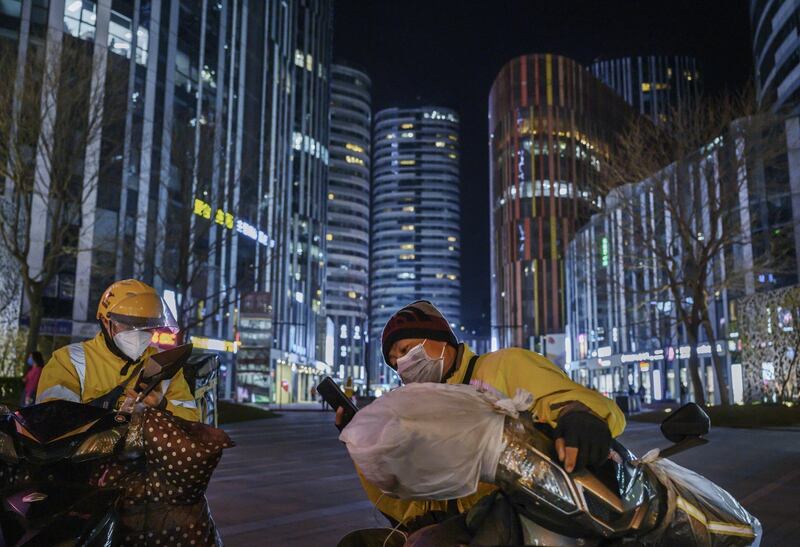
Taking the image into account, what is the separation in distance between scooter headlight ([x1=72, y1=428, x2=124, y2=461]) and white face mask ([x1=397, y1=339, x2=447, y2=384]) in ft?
3.99

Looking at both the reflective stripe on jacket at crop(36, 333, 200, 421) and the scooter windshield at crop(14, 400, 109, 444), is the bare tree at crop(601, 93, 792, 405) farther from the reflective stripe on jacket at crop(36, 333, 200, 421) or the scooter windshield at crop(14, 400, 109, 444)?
the scooter windshield at crop(14, 400, 109, 444)

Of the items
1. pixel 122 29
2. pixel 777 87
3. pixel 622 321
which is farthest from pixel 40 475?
pixel 622 321

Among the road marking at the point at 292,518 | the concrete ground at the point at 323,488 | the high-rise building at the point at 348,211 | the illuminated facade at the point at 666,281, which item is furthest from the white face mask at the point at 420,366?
the high-rise building at the point at 348,211

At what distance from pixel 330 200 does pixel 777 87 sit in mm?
109502

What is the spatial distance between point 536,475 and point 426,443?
0.30 meters

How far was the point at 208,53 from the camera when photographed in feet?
164

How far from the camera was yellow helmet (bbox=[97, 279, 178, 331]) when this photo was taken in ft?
11.5

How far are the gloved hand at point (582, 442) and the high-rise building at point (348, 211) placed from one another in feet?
482

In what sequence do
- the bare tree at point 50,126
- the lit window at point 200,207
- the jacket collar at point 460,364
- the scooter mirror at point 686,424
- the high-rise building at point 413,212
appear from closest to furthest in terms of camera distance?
the scooter mirror at point 686,424, the jacket collar at point 460,364, the bare tree at point 50,126, the lit window at point 200,207, the high-rise building at point 413,212

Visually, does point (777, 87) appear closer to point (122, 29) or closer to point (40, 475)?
point (122, 29)

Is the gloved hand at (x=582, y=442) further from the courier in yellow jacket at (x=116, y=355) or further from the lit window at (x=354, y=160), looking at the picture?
the lit window at (x=354, y=160)

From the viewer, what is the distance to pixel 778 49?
52.2 m

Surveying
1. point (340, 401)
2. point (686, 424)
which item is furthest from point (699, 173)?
point (340, 401)

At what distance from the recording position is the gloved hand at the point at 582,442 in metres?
1.81
